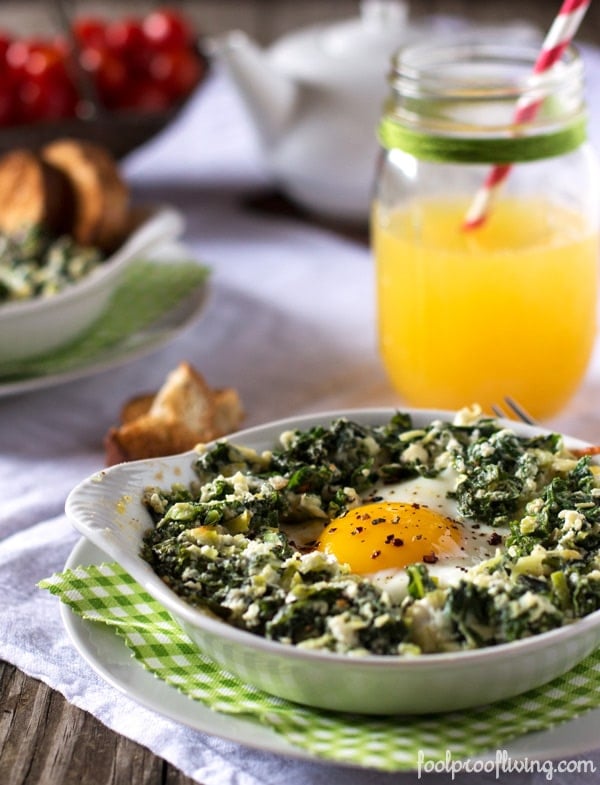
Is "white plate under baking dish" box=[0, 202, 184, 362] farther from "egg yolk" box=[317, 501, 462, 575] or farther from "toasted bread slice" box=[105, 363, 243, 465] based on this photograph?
"egg yolk" box=[317, 501, 462, 575]

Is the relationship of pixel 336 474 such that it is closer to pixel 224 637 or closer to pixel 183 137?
pixel 224 637

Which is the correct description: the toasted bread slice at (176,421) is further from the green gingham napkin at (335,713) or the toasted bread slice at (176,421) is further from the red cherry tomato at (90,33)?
the red cherry tomato at (90,33)

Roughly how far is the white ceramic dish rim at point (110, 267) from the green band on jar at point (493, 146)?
31.6 inches

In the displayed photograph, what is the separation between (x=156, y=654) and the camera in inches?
65.9

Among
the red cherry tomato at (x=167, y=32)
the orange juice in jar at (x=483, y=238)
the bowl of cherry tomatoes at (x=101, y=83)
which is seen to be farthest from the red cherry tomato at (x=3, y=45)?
the orange juice in jar at (x=483, y=238)

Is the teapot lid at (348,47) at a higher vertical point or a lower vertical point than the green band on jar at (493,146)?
lower

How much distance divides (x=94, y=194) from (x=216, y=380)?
0.69 meters

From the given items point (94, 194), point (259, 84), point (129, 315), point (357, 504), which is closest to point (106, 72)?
point (259, 84)

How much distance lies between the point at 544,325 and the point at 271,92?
1.34m

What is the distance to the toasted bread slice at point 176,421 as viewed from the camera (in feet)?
7.90

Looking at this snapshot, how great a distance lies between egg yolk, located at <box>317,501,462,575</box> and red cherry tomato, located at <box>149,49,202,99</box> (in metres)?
2.53

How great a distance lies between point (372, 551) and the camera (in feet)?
5.54

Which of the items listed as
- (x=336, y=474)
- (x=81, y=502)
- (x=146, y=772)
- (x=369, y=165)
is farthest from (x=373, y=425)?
(x=369, y=165)

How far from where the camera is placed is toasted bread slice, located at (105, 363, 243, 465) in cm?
241
